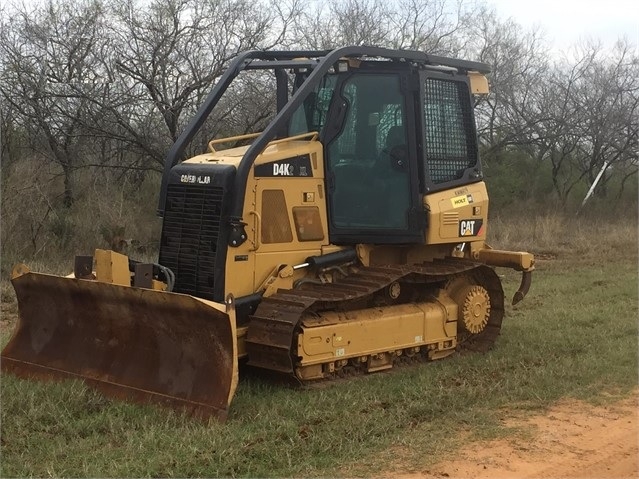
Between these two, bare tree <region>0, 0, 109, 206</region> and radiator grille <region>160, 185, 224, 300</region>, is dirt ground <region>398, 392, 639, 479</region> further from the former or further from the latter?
bare tree <region>0, 0, 109, 206</region>

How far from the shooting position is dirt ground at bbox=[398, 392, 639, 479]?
4.55 meters

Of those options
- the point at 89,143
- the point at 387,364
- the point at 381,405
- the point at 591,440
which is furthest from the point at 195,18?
the point at 591,440

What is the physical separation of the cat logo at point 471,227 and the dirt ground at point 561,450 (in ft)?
7.16

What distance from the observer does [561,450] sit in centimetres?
494

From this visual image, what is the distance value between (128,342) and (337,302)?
1.71 m

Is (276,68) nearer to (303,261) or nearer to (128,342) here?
(303,261)

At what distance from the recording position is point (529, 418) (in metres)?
5.56

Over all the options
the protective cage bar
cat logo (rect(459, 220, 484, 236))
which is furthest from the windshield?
cat logo (rect(459, 220, 484, 236))

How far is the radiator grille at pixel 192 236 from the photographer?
6.14m

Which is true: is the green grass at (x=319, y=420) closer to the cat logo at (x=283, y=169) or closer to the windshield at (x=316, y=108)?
the cat logo at (x=283, y=169)

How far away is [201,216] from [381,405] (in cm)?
205

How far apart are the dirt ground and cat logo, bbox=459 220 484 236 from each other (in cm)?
218

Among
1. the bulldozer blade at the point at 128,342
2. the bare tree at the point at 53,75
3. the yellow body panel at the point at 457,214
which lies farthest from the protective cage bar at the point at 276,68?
the bare tree at the point at 53,75

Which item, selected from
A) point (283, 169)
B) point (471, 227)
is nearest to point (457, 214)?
point (471, 227)
